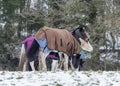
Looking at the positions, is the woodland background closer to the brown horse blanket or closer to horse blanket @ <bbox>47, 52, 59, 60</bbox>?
the brown horse blanket

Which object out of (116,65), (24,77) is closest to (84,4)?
(116,65)

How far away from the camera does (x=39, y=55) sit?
12164mm

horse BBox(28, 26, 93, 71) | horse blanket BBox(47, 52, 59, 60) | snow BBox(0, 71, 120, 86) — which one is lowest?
snow BBox(0, 71, 120, 86)

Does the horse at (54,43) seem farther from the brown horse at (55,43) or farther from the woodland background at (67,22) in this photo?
the woodland background at (67,22)

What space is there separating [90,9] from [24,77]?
10626 mm

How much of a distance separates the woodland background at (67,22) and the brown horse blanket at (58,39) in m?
5.03

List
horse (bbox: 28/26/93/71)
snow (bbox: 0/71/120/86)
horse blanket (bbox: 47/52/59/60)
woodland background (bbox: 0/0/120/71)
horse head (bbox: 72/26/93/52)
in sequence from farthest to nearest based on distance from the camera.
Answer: woodland background (bbox: 0/0/120/71), horse head (bbox: 72/26/93/52), horse blanket (bbox: 47/52/59/60), horse (bbox: 28/26/93/71), snow (bbox: 0/71/120/86)

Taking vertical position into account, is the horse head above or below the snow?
above

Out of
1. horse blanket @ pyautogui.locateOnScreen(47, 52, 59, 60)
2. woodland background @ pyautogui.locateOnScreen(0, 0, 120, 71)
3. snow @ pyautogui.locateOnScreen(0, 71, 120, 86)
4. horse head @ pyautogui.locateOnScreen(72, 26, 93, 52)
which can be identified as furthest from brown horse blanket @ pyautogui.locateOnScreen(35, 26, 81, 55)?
woodland background @ pyautogui.locateOnScreen(0, 0, 120, 71)

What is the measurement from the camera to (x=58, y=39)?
12125mm

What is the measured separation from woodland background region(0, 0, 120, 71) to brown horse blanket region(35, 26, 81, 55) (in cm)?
503

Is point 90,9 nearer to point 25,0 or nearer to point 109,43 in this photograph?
point 109,43

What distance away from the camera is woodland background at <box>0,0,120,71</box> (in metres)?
17.9

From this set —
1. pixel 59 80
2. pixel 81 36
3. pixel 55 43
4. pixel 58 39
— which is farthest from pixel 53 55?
pixel 59 80
